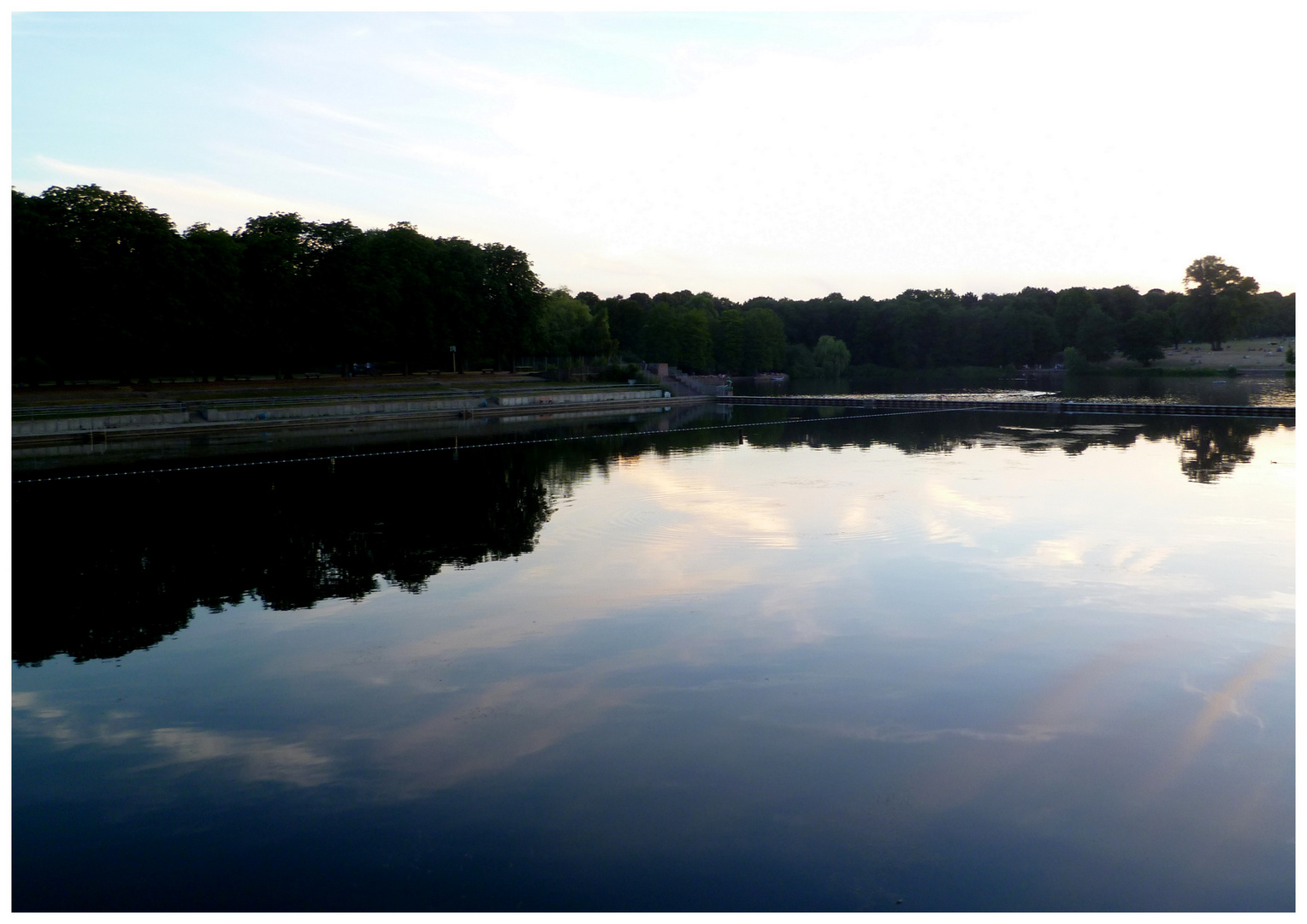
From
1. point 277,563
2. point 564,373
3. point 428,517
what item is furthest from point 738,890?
point 564,373

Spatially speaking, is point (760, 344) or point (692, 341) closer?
point (692, 341)

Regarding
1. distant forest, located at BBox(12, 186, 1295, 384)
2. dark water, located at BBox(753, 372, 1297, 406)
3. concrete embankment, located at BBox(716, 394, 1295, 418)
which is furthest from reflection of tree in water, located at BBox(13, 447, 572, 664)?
dark water, located at BBox(753, 372, 1297, 406)

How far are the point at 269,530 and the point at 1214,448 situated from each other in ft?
110

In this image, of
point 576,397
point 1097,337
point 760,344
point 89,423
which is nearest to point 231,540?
point 89,423

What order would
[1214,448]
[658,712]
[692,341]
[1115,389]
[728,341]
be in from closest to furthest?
1. [658,712]
2. [1214,448]
3. [1115,389]
4. [692,341]
5. [728,341]

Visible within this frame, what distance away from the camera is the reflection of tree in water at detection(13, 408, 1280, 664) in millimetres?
14977

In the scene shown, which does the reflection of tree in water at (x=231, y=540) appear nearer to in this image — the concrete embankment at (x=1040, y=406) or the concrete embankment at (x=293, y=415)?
the concrete embankment at (x=293, y=415)

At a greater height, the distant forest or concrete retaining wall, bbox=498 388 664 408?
the distant forest

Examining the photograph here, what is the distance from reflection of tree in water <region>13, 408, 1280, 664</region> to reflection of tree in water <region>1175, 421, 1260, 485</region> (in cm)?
15

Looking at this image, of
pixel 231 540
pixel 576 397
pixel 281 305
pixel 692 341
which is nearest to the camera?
pixel 231 540

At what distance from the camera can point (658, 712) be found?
10336mm

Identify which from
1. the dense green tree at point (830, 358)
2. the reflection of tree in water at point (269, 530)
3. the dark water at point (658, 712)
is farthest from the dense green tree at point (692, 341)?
the dark water at point (658, 712)

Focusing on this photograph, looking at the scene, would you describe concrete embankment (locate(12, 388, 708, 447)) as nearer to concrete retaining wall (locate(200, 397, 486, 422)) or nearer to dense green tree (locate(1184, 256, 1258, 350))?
concrete retaining wall (locate(200, 397, 486, 422))

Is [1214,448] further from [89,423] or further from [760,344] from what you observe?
[760,344]
